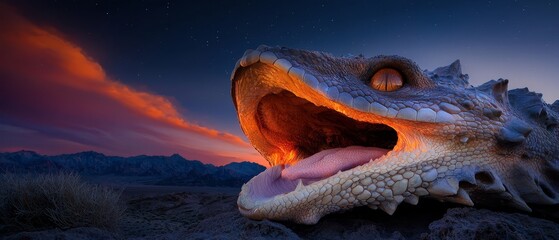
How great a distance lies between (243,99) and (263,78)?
0.45 meters

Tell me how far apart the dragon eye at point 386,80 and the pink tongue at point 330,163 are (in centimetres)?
63

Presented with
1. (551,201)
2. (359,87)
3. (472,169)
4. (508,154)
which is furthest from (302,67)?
(551,201)

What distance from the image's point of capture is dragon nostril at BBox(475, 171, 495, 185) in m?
2.42

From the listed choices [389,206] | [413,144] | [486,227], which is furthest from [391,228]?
[486,227]

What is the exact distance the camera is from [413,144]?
2449 millimetres

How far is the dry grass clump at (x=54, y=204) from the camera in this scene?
343 centimetres

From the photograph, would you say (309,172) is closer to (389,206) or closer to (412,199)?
(389,206)

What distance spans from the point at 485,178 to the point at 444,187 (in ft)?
1.47

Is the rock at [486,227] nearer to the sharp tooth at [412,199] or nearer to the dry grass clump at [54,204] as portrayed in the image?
the sharp tooth at [412,199]

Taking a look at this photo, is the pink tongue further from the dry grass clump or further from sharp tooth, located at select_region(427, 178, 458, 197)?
the dry grass clump

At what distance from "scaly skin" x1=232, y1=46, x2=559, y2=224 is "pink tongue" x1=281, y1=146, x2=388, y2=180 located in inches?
12.9

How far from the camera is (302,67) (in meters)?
2.35

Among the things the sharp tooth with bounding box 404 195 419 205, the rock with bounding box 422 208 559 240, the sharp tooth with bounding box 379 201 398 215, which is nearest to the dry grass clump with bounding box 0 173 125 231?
the sharp tooth with bounding box 379 201 398 215

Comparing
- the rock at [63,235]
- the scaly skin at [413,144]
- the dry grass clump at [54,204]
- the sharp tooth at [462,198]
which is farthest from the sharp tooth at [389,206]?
the dry grass clump at [54,204]
